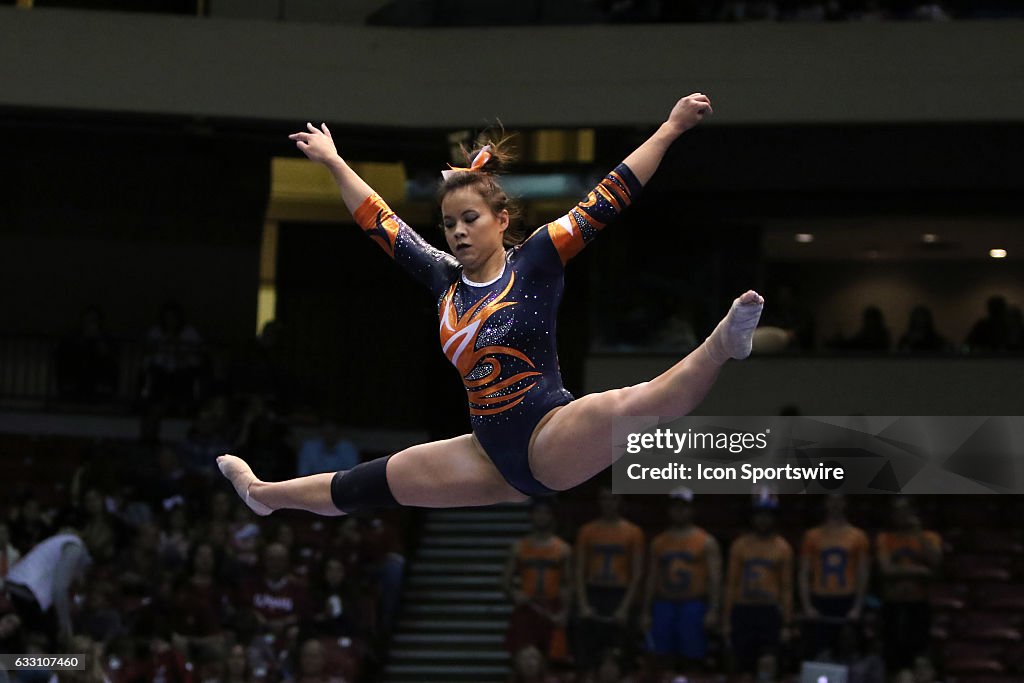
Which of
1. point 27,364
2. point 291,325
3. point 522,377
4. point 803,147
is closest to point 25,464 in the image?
point 27,364

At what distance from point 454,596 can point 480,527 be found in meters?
1.12

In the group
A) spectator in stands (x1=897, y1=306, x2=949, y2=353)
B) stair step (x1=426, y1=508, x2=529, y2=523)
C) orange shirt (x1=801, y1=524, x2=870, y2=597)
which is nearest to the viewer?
orange shirt (x1=801, y1=524, x2=870, y2=597)

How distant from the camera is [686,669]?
9.46 m

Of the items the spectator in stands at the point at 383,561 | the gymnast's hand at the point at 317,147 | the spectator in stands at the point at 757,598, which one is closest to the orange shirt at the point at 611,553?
the spectator in stands at the point at 757,598

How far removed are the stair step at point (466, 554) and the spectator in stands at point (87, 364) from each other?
3334 mm

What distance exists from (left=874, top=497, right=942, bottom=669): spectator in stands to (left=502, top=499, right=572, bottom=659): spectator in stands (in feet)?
6.50

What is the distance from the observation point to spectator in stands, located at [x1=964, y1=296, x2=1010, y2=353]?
12.3 meters

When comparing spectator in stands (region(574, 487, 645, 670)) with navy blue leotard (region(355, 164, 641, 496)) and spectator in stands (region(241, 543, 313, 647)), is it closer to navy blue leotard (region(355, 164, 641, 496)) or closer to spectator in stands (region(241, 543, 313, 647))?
spectator in stands (region(241, 543, 313, 647))

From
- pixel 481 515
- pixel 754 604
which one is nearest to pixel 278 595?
pixel 754 604

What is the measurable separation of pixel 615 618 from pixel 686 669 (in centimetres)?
55

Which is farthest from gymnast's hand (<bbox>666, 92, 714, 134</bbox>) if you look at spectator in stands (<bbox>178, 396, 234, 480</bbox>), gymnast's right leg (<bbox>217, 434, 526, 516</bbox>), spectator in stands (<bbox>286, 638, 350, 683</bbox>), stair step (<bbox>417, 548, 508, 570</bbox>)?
stair step (<bbox>417, 548, 508, 570</bbox>)

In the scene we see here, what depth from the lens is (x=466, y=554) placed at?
1250cm

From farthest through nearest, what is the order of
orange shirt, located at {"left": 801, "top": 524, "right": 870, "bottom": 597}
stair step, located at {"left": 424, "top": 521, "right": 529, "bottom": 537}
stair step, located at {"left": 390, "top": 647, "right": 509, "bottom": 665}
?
1. stair step, located at {"left": 424, "top": 521, "right": 529, "bottom": 537}
2. stair step, located at {"left": 390, "top": 647, "right": 509, "bottom": 665}
3. orange shirt, located at {"left": 801, "top": 524, "right": 870, "bottom": 597}

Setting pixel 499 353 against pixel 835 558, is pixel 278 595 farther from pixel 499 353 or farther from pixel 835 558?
pixel 499 353
